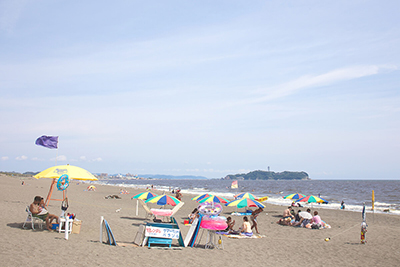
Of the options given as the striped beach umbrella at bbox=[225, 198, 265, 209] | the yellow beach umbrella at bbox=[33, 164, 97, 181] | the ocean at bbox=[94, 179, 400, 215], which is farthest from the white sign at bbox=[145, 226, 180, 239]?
the ocean at bbox=[94, 179, 400, 215]

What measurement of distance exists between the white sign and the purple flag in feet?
25.5

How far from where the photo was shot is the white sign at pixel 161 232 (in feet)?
30.4

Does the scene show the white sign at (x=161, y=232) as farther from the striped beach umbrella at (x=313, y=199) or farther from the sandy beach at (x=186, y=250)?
the striped beach umbrella at (x=313, y=199)

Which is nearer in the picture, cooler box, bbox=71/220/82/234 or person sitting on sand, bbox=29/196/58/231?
person sitting on sand, bbox=29/196/58/231

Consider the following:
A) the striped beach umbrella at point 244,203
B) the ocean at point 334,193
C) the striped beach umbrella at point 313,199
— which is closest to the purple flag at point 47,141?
the striped beach umbrella at point 244,203

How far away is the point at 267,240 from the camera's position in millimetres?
12609

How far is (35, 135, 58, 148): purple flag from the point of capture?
1453 centimetres

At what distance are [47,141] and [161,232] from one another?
8.35 m

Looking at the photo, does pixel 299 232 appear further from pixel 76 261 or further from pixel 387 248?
pixel 76 261

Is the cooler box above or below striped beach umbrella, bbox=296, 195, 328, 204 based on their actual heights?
below

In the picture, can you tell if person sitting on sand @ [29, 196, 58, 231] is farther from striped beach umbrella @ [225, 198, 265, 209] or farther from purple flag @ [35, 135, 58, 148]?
striped beach umbrella @ [225, 198, 265, 209]

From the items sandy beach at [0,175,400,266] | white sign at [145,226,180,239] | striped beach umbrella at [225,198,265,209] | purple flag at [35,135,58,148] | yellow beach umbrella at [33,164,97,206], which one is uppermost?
purple flag at [35,135,58,148]

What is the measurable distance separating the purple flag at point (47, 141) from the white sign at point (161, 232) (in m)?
7.77

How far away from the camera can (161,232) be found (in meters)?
9.34
